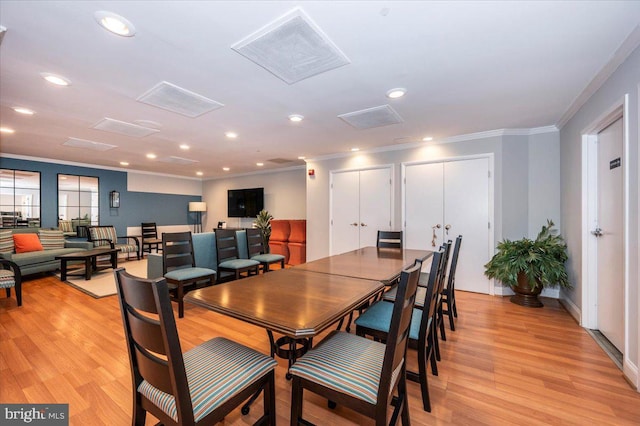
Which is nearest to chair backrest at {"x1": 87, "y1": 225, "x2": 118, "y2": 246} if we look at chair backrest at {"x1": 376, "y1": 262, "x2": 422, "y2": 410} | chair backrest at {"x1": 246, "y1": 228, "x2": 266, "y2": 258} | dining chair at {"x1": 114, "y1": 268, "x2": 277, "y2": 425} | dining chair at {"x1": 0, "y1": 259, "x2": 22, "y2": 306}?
dining chair at {"x1": 0, "y1": 259, "x2": 22, "y2": 306}

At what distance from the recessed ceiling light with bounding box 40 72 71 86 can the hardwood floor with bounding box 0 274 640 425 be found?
2.36m

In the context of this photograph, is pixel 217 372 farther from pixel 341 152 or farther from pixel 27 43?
pixel 341 152

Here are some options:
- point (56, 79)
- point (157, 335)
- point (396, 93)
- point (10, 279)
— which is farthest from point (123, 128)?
point (157, 335)

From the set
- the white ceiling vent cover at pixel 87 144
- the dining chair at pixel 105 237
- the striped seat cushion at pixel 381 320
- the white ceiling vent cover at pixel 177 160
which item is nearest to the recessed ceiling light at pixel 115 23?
the striped seat cushion at pixel 381 320

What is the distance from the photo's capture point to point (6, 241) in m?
4.66

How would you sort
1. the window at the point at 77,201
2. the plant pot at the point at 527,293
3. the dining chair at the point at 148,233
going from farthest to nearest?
1. the dining chair at the point at 148,233
2. the window at the point at 77,201
3. the plant pot at the point at 527,293

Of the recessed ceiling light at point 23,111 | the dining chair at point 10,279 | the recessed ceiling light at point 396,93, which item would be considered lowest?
the dining chair at point 10,279

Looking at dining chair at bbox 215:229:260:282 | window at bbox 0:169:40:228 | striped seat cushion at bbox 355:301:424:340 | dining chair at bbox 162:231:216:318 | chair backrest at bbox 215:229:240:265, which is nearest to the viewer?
striped seat cushion at bbox 355:301:424:340

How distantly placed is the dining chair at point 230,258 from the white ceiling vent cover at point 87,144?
2775 mm

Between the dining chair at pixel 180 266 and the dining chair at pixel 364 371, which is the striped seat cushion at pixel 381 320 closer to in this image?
the dining chair at pixel 364 371

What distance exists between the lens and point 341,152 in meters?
5.26

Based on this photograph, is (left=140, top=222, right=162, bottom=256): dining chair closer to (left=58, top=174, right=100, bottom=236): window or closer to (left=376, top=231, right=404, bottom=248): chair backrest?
(left=58, top=174, right=100, bottom=236): window

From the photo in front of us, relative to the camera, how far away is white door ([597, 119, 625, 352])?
234cm

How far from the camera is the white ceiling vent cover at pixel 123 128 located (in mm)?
3469
